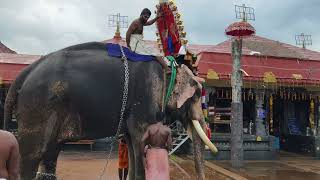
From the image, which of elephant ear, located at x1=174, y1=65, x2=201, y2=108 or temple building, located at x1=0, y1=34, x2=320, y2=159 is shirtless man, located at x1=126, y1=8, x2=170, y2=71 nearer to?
elephant ear, located at x1=174, y1=65, x2=201, y2=108

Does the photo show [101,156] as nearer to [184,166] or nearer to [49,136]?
[184,166]

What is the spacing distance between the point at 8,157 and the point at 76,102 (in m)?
1.62

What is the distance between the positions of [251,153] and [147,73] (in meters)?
9.45

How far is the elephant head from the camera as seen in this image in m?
5.91

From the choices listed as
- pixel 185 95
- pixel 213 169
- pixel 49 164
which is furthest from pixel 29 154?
pixel 213 169

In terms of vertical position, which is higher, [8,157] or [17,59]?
[17,59]

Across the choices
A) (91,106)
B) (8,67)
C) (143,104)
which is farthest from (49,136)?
A: (8,67)

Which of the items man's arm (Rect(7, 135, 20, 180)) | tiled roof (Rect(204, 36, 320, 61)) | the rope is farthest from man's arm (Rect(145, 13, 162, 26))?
tiled roof (Rect(204, 36, 320, 61))

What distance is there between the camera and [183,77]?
19.9 feet

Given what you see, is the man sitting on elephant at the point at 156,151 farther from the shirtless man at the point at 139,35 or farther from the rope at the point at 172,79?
the shirtless man at the point at 139,35

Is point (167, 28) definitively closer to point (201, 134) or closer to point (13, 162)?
point (201, 134)

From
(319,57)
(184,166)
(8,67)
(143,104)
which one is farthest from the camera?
(319,57)

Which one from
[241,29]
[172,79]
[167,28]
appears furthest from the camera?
[241,29]

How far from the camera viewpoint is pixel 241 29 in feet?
37.6
